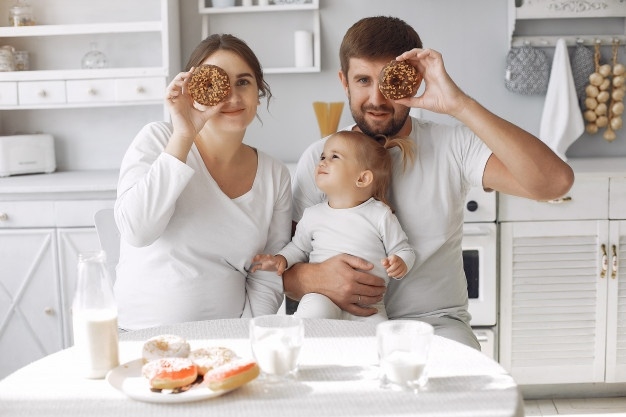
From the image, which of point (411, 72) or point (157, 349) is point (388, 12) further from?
point (157, 349)

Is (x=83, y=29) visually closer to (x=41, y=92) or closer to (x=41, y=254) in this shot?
(x=41, y=92)

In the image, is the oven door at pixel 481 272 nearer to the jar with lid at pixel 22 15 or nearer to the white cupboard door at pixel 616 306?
the white cupboard door at pixel 616 306

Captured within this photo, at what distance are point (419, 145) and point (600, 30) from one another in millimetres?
2070

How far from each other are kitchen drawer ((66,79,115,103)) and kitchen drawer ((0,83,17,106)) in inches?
10.3

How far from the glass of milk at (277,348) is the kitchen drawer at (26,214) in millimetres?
2190

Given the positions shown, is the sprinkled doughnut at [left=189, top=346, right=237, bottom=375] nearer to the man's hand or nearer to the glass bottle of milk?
the glass bottle of milk

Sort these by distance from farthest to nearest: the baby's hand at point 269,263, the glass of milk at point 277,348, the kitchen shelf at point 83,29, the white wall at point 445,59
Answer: the white wall at point 445,59 < the kitchen shelf at point 83,29 < the baby's hand at point 269,263 < the glass of milk at point 277,348

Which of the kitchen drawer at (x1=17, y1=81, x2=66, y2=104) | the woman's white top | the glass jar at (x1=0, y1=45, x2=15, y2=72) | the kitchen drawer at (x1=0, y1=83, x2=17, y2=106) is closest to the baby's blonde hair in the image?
the woman's white top

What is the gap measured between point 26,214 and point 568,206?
7.67 feet

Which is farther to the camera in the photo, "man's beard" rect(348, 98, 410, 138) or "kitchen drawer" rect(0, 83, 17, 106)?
"kitchen drawer" rect(0, 83, 17, 106)

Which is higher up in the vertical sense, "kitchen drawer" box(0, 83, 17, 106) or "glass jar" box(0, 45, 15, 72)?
"glass jar" box(0, 45, 15, 72)

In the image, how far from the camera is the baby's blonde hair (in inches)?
77.8

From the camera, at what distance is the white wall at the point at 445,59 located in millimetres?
3619

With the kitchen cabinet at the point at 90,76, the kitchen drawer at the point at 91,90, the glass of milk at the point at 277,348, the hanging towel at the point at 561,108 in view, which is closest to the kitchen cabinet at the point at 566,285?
the hanging towel at the point at 561,108
